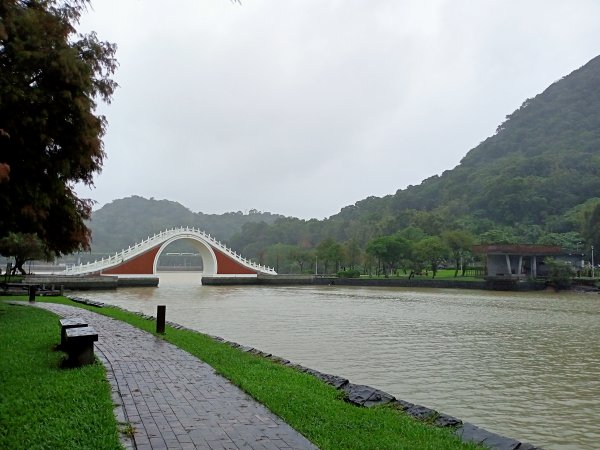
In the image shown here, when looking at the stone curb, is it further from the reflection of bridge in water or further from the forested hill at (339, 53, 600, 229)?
the forested hill at (339, 53, 600, 229)

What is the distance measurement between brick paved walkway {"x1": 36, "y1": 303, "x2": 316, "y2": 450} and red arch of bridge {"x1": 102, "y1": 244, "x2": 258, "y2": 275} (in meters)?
44.2

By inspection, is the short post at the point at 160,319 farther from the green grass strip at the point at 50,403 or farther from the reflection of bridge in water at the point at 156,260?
the reflection of bridge in water at the point at 156,260

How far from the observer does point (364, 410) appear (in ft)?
17.8

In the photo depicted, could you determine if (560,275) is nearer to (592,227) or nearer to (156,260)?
(592,227)

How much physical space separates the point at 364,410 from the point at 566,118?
122733 mm

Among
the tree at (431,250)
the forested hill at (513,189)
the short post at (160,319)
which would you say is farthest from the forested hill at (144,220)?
the short post at (160,319)

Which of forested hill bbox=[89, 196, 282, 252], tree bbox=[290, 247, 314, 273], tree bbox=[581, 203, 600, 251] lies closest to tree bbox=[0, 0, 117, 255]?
tree bbox=[581, 203, 600, 251]

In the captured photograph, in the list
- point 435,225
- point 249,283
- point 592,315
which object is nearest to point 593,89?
point 435,225

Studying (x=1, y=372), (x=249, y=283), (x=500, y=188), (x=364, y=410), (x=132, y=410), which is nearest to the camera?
(x=132, y=410)

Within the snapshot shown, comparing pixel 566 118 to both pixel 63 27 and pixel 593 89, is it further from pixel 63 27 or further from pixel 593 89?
pixel 63 27

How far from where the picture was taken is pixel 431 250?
5462cm

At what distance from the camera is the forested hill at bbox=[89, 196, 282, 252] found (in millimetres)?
123375

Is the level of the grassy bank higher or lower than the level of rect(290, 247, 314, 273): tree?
lower

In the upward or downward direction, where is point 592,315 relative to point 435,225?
downward
